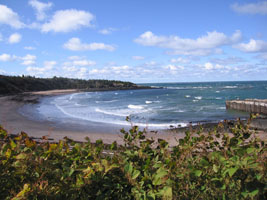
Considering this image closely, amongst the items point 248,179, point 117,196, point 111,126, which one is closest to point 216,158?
point 248,179

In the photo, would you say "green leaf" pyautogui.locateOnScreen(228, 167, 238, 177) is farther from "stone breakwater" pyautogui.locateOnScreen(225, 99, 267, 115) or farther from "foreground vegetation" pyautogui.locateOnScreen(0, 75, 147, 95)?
"foreground vegetation" pyautogui.locateOnScreen(0, 75, 147, 95)

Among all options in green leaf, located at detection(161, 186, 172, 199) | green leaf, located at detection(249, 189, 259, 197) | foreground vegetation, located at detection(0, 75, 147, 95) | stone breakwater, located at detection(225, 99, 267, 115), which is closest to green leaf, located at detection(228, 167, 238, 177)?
green leaf, located at detection(249, 189, 259, 197)

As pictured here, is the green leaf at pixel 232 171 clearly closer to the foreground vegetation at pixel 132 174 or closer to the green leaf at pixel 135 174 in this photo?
the foreground vegetation at pixel 132 174

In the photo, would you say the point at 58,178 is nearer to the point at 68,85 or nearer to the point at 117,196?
the point at 117,196

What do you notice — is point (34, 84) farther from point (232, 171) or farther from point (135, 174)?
point (232, 171)

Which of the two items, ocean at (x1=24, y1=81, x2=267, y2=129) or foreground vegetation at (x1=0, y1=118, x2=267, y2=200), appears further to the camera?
ocean at (x1=24, y1=81, x2=267, y2=129)

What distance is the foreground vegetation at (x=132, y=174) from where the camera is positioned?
1.79 meters

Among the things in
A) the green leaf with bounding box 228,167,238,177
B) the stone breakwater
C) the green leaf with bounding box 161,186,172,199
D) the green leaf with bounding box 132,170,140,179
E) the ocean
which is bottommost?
the ocean

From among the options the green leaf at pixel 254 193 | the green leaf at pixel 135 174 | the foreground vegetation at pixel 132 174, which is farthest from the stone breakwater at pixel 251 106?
the green leaf at pixel 135 174

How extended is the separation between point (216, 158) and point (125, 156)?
91cm

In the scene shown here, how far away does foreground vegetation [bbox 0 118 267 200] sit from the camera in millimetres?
1794

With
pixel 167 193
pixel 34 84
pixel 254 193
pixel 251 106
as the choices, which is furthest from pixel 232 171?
pixel 34 84

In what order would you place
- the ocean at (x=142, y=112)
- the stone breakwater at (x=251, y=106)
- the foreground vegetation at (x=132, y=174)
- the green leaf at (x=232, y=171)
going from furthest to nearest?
the stone breakwater at (x=251, y=106)
the ocean at (x=142, y=112)
the foreground vegetation at (x=132, y=174)
the green leaf at (x=232, y=171)

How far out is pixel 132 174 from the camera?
74.4 inches
